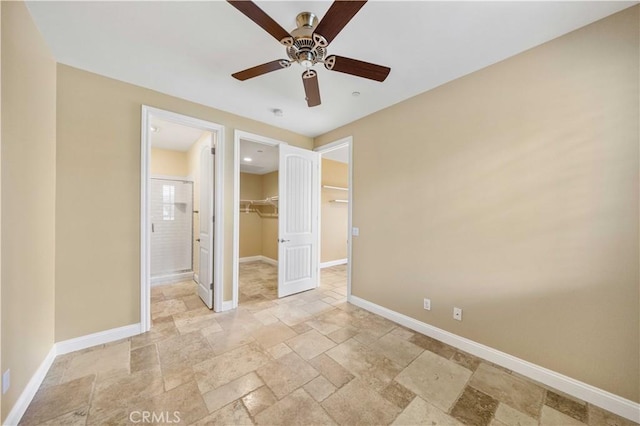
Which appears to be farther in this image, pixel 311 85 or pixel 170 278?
pixel 170 278

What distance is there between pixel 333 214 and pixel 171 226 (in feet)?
11.6

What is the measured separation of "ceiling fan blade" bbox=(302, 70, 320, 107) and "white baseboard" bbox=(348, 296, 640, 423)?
257cm

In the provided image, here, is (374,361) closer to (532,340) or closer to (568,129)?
(532,340)

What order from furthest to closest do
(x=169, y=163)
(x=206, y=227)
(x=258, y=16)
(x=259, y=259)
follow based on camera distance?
1. (x=259, y=259)
2. (x=169, y=163)
3. (x=206, y=227)
4. (x=258, y=16)

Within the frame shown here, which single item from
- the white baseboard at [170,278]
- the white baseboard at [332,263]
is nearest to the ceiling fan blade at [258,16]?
the white baseboard at [170,278]

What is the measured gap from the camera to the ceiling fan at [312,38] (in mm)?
1261

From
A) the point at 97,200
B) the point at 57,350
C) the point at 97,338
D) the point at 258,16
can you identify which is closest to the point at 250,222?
the point at 97,200

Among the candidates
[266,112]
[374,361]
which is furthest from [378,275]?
[266,112]

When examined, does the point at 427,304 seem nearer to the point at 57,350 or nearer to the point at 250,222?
the point at 57,350

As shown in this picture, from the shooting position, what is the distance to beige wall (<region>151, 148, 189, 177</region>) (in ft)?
15.0

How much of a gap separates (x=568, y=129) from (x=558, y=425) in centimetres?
202

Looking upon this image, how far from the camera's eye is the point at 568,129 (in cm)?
175

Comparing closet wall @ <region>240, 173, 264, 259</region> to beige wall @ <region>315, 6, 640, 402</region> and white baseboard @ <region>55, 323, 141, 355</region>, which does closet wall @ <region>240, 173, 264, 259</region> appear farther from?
beige wall @ <region>315, 6, 640, 402</region>

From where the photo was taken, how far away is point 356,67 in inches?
68.0
